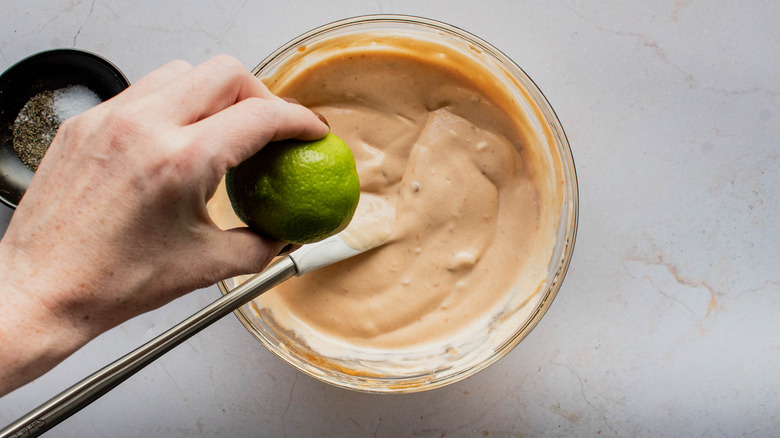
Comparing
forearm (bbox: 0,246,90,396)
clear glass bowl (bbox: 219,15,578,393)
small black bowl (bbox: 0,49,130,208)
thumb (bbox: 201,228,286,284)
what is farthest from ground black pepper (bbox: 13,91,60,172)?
thumb (bbox: 201,228,286,284)

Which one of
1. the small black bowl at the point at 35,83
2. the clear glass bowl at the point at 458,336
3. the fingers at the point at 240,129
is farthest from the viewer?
the small black bowl at the point at 35,83

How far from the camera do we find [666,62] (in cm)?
139

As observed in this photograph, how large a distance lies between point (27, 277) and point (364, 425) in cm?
89

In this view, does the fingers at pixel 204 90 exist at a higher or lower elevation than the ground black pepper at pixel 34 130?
higher

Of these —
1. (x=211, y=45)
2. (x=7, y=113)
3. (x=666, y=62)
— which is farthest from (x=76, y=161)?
(x=666, y=62)

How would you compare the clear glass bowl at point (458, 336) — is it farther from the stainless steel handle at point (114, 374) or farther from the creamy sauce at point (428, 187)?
the stainless steel handle at point (114, 374)

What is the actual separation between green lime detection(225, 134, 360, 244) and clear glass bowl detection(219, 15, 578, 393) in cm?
43

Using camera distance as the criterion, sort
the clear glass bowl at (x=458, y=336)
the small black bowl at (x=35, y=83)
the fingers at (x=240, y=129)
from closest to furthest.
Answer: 1. the fingers at (x=240, y=129)
2. the clear glass bowl at (x=458, y=336)
3. the small black bowl at (x=35, y=83)

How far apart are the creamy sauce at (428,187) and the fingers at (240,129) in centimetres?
50

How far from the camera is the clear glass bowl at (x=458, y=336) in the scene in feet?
4.18

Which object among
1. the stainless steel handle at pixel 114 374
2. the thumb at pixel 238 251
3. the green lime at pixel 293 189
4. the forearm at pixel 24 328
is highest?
the green lime at pixel 293 189

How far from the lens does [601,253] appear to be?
1393 millimetres

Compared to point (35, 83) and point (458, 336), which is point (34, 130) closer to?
point (35, 83)

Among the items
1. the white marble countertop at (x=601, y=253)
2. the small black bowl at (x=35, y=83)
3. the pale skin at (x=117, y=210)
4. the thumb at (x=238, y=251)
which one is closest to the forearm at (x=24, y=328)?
the pale skin at (x=117, y=210)
